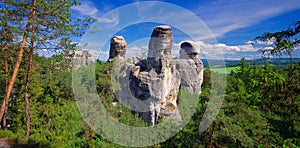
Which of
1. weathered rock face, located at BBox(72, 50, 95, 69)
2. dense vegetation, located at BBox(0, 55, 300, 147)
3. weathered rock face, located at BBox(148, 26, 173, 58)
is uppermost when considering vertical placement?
weathered rock face, located at BBox(148, 26, 173, 58)

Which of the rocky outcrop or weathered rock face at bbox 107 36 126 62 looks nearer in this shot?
the rocky outcrop

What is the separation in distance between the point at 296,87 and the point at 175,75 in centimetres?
1456

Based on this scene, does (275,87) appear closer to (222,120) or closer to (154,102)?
(222,120)

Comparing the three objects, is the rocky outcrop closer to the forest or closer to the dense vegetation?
the dense vegetation

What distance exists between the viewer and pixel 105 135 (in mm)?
6645

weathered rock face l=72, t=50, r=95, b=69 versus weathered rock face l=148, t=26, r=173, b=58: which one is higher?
weathered rock face l=148, t=26, r=173, b=58

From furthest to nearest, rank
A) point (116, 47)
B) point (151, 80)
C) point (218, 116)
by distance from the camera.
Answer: point (116, 47), point (151, 80), point (218, 116)

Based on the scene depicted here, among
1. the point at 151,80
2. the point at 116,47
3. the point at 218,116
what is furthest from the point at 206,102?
the point at 116,47

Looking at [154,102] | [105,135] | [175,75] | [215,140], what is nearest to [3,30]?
[105,135]

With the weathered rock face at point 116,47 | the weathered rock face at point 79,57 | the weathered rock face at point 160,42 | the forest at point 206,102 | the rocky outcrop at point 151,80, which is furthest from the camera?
the weathered rock face at point 116,47

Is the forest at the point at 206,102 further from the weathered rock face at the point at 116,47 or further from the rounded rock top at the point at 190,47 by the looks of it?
the rounded rock top at the point at 190,47

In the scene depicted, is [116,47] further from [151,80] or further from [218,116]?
[218,116]

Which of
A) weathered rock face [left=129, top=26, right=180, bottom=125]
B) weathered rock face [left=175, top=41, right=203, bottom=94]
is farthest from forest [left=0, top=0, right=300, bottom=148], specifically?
weathered rock face [left=175, top=41, right=203, bottom=94]

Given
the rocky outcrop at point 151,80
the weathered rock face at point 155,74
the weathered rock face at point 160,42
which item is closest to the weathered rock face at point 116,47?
the rocky outcrop at point 151,80
